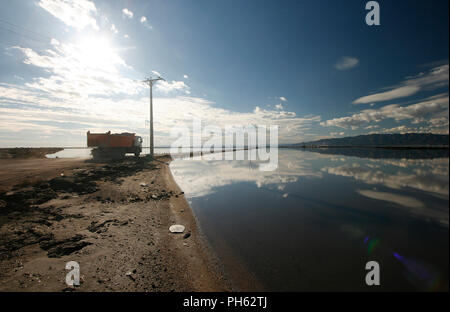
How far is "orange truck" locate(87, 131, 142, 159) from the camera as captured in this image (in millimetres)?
31375

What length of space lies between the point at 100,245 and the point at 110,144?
32.5 meters

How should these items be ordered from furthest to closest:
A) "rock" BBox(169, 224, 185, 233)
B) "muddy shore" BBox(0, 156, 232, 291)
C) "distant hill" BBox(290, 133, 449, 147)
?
"distant hill" BBox(290, 133, 449, 147)
"rock" BBox(169, 224, 185, 233)
"muddy shore" BBox(0, 156, 232, 291)

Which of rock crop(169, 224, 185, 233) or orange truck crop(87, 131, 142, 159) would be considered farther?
orange truck crop(87, 131, 142, 159)

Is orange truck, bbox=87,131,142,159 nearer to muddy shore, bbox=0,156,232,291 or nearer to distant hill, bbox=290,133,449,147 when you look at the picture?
muddy shore, bbox=0,156,232,291

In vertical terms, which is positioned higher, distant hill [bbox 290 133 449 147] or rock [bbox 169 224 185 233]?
distant hill [bbox 290 133 449 147]

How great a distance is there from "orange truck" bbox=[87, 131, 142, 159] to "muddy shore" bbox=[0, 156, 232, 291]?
24.7 meters

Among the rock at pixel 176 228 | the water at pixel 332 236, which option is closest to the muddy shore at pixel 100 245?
the rock at pixel 176 228

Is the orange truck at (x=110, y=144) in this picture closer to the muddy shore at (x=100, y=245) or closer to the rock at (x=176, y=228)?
the muddy shore at (x=100, y=245)

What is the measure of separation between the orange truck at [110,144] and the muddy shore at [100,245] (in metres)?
24.7

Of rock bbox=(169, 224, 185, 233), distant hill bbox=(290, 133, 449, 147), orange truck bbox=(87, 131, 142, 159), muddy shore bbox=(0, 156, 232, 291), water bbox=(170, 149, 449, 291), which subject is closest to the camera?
muddy shore bbox=(0, 156, 232, 291)

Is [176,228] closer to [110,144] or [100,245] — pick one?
[100,245]

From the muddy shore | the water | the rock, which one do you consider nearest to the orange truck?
the muddy shore

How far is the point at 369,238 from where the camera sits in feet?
18.6

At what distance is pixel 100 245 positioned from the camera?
523 cm
